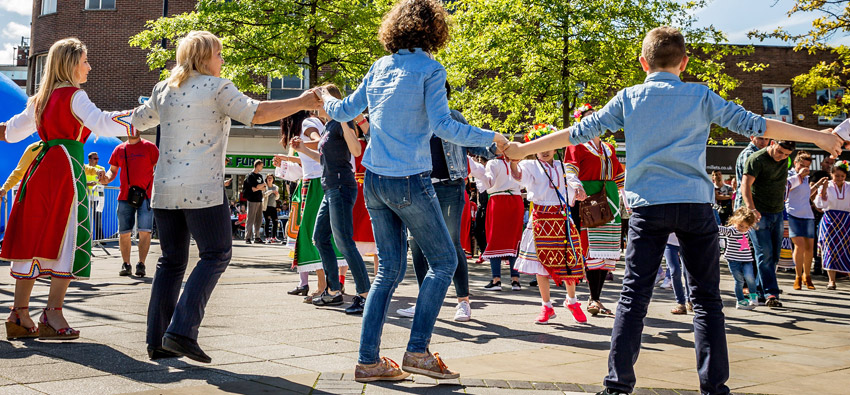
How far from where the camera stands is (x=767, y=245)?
29.3 feet

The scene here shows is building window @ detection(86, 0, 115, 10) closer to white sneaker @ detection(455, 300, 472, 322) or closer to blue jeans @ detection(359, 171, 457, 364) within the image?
white sneaker @ detection(455, 300, 472, 322)

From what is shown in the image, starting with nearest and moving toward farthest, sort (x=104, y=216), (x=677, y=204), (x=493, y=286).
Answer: (x=677, y=204) < (x=493, y=286) < (x=104, y=216)

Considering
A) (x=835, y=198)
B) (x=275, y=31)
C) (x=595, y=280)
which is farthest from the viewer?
(x=275, y=31)

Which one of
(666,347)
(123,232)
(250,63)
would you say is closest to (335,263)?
(666,347)

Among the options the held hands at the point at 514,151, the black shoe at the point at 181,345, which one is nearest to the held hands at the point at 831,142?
the held hands at the point at 514,151

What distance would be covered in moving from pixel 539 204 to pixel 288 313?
95.1 inches

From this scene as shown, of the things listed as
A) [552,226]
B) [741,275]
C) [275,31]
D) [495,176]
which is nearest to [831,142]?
[552,226]

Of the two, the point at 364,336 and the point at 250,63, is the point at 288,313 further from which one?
the point at 250,63

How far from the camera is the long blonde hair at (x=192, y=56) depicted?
4.35 m

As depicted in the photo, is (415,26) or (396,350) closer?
(415,26)

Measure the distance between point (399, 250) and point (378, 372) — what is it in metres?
0.68

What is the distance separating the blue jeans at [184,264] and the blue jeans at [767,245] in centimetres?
665

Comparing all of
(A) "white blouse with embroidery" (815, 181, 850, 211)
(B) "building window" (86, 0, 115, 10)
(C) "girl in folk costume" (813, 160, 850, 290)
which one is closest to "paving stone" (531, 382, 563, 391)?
(C) "girl in folk costume" (813, 160, 850, 290)

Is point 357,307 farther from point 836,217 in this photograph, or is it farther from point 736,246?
point 836,217
